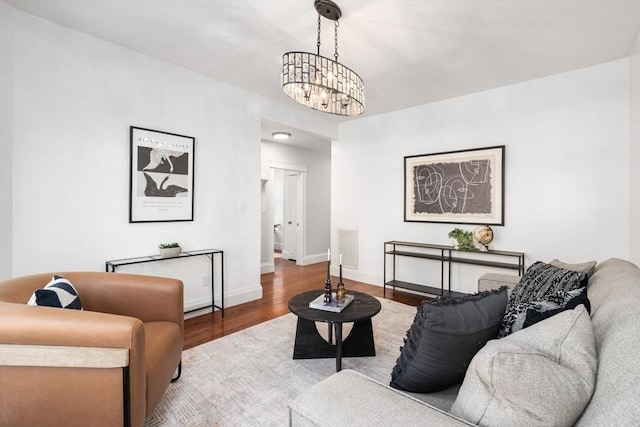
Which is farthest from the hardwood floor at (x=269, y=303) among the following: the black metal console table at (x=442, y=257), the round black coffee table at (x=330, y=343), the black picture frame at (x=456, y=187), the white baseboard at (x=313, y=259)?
the black picture frame at (x=456, y=187)

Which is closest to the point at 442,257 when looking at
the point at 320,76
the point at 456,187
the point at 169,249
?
the point at 456,187

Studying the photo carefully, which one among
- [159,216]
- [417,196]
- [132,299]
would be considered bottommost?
[132,299]

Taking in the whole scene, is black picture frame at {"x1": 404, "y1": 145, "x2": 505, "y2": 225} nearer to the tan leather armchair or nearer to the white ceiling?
the white ceiling

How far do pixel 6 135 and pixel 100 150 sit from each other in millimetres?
597

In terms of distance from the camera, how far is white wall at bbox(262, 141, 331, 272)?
604 centimetres

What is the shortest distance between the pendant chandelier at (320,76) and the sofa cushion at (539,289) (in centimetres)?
175

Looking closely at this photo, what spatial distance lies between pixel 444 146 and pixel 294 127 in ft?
7.06

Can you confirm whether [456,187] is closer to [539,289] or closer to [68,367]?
[539,289]

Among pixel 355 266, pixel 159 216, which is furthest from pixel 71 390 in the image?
pixel 355 266

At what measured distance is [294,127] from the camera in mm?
4496

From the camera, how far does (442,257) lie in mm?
3916

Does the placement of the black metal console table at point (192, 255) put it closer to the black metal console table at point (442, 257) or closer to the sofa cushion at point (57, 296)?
the sofa cushion at point (57, 296)

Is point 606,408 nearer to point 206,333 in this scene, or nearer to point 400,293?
point 206,333

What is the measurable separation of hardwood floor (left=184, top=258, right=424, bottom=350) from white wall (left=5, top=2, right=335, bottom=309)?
0.28m
